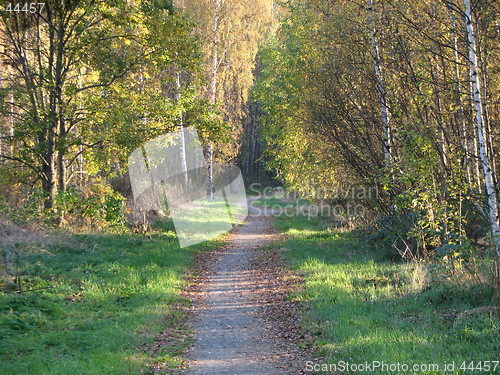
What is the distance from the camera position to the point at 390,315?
22.8ft

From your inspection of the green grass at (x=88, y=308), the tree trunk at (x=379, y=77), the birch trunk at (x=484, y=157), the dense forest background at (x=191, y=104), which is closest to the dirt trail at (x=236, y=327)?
the green grass at (x=88, y=308)

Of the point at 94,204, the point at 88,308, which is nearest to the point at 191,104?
the point at 94,204

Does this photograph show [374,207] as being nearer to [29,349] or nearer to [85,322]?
[85,322]

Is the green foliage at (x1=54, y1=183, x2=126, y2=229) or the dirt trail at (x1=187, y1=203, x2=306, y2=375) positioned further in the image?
the green foliage at (x1=54, y1=183, x2=126, y2=229)

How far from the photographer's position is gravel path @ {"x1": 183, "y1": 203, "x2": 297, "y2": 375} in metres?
5.83

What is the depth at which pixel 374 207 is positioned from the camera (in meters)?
13.5

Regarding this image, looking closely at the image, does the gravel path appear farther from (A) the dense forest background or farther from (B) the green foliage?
(A) the dense forest background

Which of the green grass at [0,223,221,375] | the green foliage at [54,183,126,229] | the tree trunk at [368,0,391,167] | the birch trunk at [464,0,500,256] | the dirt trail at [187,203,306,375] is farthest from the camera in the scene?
the green foliage at [54,183,126,229]

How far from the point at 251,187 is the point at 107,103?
40.2 meters

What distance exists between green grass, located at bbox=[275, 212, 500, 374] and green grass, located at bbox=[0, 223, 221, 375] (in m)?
2.31

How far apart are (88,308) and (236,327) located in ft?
8.28

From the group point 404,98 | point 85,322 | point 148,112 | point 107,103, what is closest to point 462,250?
point 404,98

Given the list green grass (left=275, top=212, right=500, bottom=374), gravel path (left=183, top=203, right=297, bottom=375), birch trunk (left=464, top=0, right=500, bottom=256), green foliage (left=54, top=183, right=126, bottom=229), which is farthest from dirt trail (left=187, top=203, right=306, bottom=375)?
birch trunk (left=464, top=0, right=500, bottom=256)

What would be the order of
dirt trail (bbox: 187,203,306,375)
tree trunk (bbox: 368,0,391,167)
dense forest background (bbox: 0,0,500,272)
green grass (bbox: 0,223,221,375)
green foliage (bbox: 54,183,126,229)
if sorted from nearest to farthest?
green grass (bbox: 0,223,221,375) → dirt trail (bbox: 187,203,306,375) → dense forest background (bbox: 0,0,500,272) → tree trunk (bbox: 368,0,391,167) → green foliage (bbox: 54,183,126,229)
